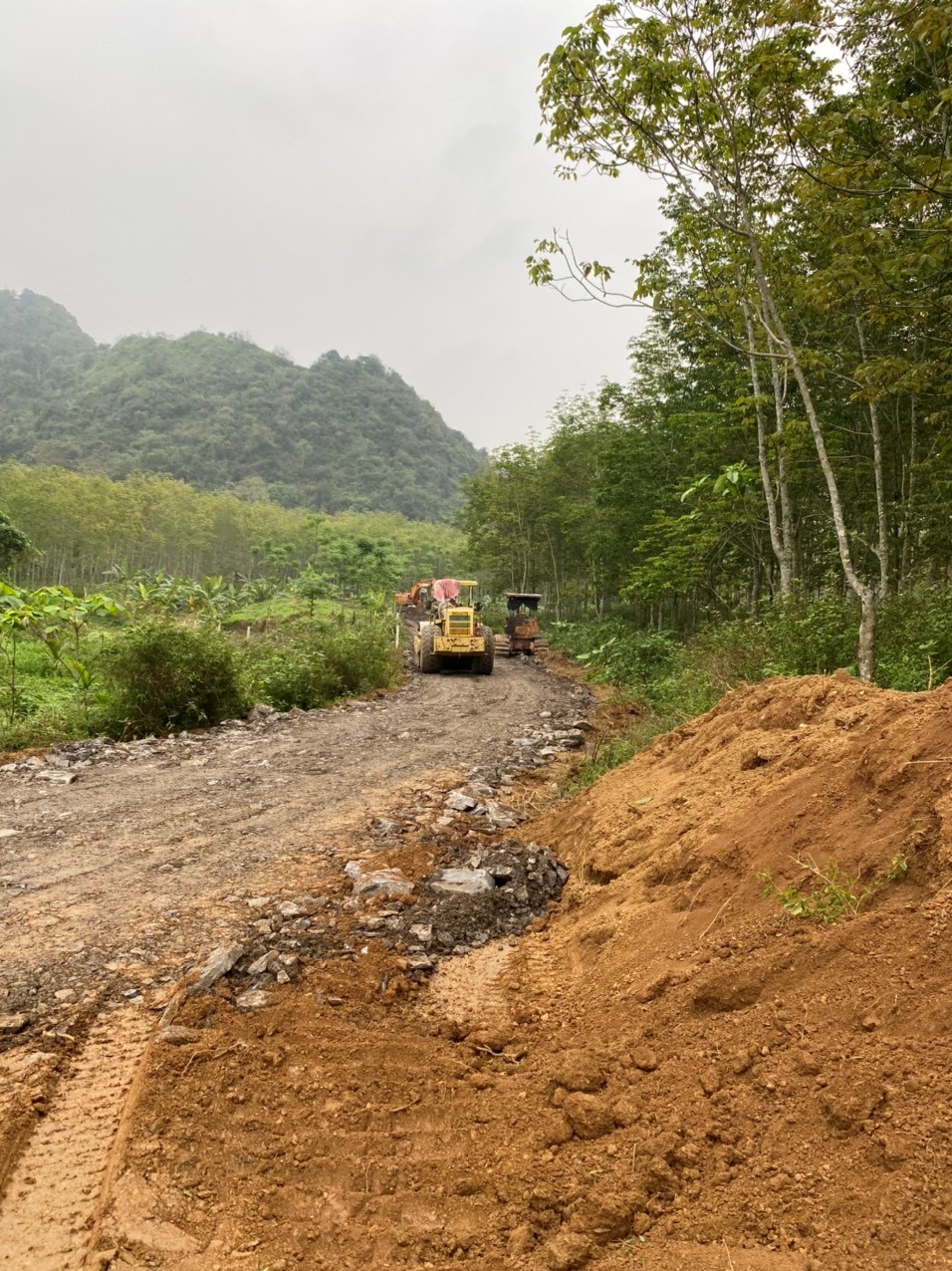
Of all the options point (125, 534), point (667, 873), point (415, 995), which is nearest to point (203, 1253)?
point (415, 995)

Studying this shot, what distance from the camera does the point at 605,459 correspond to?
1909 centimetres

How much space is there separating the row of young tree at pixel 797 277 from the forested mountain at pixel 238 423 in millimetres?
84744

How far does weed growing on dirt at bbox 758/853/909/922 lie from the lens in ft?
8.40

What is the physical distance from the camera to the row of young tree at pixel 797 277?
6543mm

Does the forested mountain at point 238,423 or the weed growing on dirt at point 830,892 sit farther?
the forested mountain at point 238,423

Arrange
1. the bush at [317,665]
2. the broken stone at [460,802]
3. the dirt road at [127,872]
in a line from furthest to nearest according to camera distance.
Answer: the bush at [317,665], the broken stone at [460,802], the dirt road at [127,872]

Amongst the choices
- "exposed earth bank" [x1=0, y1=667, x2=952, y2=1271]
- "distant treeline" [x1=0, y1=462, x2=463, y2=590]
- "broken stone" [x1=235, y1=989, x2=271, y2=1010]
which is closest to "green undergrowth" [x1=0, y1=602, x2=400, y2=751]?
"exposed earth bank" [x1=0, y1=667, x2=952, y2=1271]

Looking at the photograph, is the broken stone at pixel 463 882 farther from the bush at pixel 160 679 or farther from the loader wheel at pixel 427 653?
the loader wheel at pixel 427 653

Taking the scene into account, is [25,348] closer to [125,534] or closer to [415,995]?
[125,534]

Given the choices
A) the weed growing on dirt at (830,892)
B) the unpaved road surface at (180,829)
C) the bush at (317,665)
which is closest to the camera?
the weed growing on dirt at (830,892)

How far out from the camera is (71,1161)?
2271mm

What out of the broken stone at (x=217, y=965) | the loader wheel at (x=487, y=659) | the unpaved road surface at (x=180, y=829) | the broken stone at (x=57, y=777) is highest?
the loader wheel at (x=487, y=659)

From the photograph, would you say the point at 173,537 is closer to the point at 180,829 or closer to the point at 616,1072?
the point at 180,829

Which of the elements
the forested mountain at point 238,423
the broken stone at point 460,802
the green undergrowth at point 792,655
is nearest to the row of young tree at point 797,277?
the green undergrowth at point 792,655
